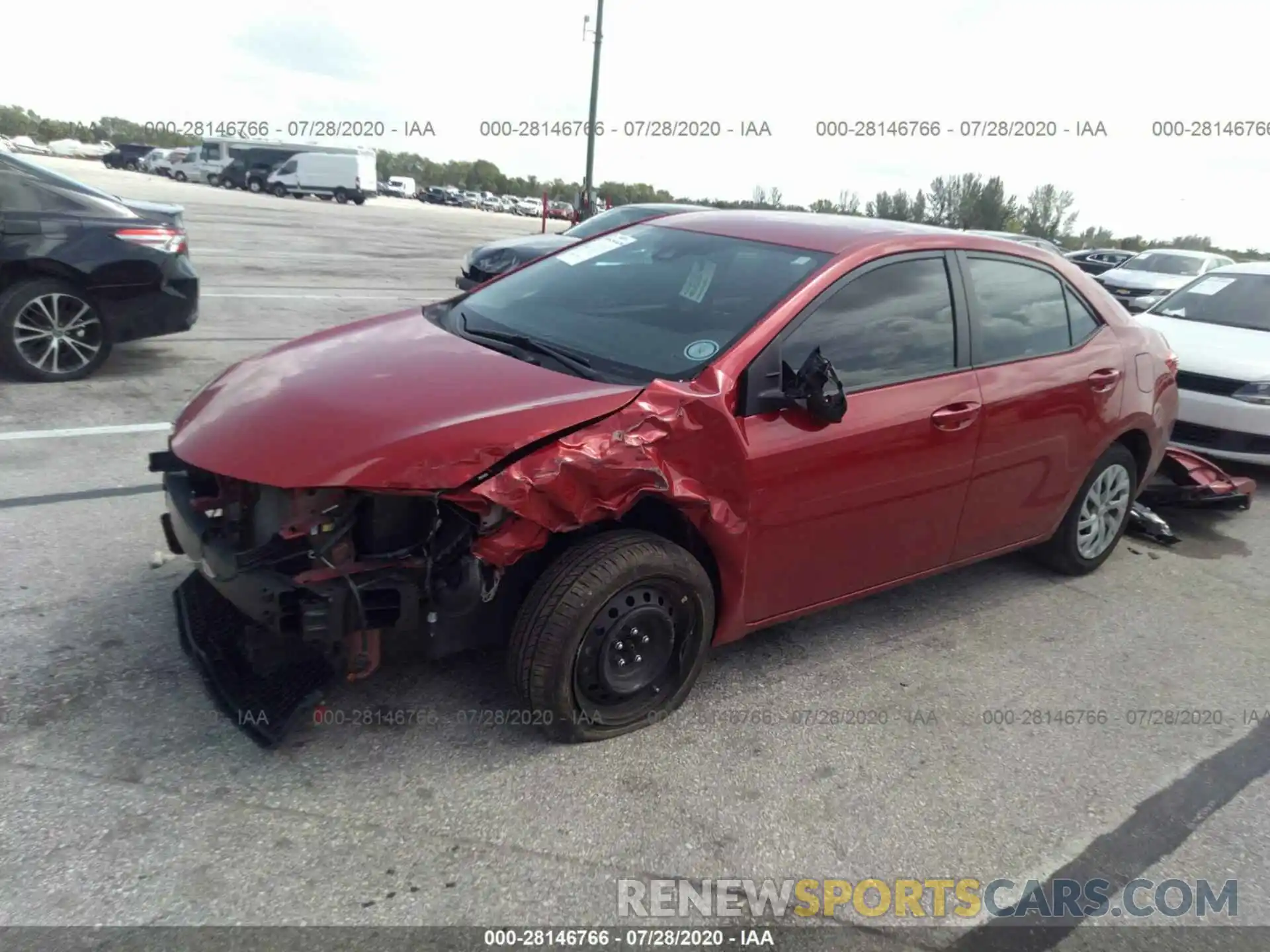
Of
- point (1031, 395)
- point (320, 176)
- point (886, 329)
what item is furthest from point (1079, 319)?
point (320, 176)

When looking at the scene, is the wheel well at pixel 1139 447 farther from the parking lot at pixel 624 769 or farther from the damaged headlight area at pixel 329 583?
the damaged headlight area at pixel 329 583

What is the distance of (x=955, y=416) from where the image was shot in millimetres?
3775

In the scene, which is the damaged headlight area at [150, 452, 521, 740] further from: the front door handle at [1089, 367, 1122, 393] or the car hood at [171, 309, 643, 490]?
the front door handle at [1089, 367, 1122, 393]

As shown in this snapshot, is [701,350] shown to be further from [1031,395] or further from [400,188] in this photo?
[400,188]

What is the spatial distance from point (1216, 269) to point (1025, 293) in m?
5.27

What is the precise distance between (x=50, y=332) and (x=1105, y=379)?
6464 mm

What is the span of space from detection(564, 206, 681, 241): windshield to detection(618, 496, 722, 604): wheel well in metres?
8.20

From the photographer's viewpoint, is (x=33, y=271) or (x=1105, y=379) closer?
(x=1105, y=379)

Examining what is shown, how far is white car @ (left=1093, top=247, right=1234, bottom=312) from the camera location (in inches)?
685

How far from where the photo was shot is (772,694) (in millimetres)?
3619

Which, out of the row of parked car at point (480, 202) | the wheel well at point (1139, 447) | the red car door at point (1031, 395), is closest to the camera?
the red car door at point (1031, 395)

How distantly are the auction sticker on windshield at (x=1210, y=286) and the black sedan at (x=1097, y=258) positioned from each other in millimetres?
14964

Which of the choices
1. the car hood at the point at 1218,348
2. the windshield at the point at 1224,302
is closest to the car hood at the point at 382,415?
the car hood at the point at 1218,348

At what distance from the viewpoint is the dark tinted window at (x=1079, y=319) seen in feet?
14.9
